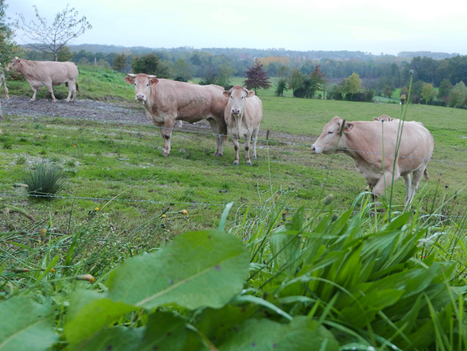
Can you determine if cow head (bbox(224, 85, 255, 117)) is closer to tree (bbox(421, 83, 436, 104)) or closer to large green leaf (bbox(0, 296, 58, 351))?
large green leaf (bbox(0, 296, 58, 351))

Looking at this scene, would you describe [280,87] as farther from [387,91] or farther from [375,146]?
[375,146]

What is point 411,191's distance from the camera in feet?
28.1

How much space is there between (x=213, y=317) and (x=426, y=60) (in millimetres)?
96307

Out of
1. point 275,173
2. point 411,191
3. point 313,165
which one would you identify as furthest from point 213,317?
point 313,165

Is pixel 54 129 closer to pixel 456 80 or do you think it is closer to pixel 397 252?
pixel 397 252

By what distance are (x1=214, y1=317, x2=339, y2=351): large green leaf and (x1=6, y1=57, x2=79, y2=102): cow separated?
19505 mm

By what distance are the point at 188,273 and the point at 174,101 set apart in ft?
36.4

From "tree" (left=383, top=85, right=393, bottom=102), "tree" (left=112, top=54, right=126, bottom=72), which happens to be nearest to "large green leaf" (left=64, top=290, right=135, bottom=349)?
"tree" (left=112, top=54, right=126, bottom=72)

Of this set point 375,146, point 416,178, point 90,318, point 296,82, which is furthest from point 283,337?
point 296,82

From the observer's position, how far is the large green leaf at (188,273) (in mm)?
813

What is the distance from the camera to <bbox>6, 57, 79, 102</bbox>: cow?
60.4ft

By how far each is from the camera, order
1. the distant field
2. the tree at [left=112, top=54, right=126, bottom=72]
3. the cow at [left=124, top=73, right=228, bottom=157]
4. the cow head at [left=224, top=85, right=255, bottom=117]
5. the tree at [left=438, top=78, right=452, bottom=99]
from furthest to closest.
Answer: the tree at [left=438, top=78, right=452, bottom=99] → the tree at [left=112, top=54, right=126, bottom=72] → the cow at [left=124, top=73, right=228, bottom=157] → the cow head at [left=224, top=85, right=255, bottom=117] → the distant field

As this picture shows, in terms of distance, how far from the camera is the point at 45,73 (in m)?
18.8

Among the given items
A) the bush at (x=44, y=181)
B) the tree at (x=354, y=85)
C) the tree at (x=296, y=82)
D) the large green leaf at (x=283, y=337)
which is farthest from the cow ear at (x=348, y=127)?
the tree at (x=354, y=85)
